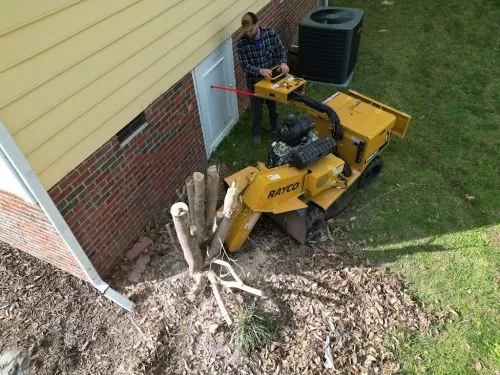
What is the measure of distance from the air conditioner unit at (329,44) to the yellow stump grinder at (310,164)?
203 cm

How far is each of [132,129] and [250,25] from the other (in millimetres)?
2367

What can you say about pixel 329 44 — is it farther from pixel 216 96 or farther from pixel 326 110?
pixel 326 110

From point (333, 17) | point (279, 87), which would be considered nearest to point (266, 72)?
point (279, 87)

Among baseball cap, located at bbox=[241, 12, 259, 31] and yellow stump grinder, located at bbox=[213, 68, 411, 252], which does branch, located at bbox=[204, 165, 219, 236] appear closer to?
yellow stump grinder, located at bbox=[213, 68, 411, 252]

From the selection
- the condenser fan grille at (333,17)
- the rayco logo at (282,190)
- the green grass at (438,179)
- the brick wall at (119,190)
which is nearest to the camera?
the brick wall at (119,190)

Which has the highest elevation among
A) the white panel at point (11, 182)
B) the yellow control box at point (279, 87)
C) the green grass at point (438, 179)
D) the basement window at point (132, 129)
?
the white panel at point (11, 182)

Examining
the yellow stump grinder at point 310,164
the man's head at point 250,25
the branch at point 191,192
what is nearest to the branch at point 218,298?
the yellow stump grinder at point 310,164

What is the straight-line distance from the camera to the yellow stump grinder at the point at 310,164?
4707 mm

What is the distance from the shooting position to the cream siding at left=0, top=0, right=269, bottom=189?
10.6 ft

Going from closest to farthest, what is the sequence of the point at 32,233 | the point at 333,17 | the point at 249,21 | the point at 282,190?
the point at 32,233, the point at 282,190, the point at 249,21, the point at 333,17

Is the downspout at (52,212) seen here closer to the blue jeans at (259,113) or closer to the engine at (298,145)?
the engine at (298,145)

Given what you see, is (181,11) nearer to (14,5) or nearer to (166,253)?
(14,5)

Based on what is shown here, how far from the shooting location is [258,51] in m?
6.05

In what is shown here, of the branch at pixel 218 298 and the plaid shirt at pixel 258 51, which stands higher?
the plaid shirt at pixel 258 51
